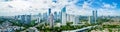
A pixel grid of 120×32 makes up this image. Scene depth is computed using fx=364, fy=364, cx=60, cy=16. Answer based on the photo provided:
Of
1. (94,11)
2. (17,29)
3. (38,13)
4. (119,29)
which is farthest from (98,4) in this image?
(17,29)

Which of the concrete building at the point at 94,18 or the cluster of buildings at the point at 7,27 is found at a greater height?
the concrete building at the point at 94,18

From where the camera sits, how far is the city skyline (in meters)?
4.28

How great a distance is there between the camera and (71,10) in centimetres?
430

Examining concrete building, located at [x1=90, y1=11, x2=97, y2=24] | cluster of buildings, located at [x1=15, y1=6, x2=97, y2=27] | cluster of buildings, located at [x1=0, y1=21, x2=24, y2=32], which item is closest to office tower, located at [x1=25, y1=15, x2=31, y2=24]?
cluster of buildings, located at [x1=15, y1=6, x2=97, y2=27]

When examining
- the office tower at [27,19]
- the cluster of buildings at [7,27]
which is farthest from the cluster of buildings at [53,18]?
the cluster of buildings at [7,27]

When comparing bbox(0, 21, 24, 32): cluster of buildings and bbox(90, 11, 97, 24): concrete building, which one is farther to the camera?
bbox(0, 21, 24, 32): cluster of buildings

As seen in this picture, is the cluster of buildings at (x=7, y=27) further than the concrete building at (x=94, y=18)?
Yes

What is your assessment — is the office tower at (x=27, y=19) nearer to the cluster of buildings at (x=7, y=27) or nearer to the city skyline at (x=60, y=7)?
the city skyline at (x=60, y=7)

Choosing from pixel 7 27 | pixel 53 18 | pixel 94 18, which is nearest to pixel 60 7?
pixel 53 18

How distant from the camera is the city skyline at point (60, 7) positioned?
4.28 m

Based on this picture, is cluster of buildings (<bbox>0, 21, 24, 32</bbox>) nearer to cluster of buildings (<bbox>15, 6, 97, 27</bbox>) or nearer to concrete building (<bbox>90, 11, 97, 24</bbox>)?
cluster of buildings (<bbox>15, 6, 97, 27</bbox>)

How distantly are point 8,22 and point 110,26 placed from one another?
47.9 inches

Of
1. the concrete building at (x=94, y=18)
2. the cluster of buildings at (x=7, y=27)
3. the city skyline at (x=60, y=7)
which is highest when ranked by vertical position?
the city skyline at (x=60, y=7)

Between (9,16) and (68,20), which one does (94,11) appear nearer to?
(68,20)
